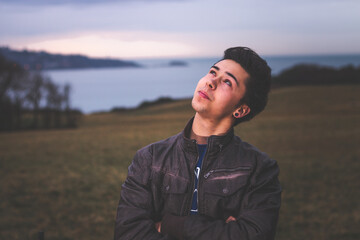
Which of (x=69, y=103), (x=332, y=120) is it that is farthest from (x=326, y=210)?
(x=69, y=103)

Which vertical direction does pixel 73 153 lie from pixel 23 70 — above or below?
below

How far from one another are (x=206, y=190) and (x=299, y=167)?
9.91 metres

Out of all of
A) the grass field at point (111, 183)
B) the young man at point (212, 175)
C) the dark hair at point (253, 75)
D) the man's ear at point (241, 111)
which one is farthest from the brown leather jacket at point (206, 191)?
the grass field at point (111, 183)

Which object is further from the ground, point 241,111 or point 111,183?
point 241,111

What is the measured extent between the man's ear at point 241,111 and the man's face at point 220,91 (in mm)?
26

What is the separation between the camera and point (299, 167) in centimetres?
1122

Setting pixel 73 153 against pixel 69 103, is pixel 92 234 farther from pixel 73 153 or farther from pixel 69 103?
pixel 69 103

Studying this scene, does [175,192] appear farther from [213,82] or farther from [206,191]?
[213,82]

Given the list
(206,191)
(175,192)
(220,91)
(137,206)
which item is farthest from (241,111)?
(137,206)

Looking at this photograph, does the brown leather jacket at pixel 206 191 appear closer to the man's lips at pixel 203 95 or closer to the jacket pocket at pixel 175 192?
the jacket pocket at pixel 175 192

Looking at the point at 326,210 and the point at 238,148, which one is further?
the point at 326,210

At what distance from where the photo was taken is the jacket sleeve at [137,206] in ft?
6.82

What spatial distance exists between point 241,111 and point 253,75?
9.4 inches

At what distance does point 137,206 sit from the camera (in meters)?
2.17
